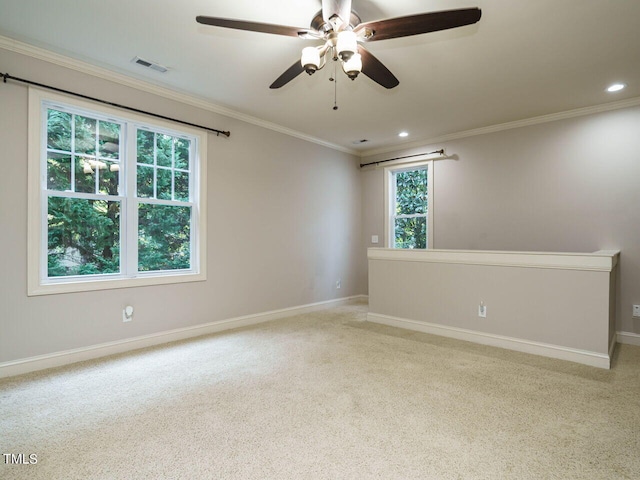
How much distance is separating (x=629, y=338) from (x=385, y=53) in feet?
13.3

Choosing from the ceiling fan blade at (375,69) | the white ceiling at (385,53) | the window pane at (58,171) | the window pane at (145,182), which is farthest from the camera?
the window pane at (145,182)

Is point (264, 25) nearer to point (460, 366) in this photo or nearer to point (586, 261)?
point (460, 366)

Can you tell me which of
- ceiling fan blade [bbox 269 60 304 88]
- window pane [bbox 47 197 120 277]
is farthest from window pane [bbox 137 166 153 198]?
ceiling fan blade [bbox 269 60 304 88]

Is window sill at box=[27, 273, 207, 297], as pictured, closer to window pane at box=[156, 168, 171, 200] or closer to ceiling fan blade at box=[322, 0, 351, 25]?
window pane at box=[156, 168, 171, 200]

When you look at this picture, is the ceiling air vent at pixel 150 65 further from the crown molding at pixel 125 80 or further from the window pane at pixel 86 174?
the window pane at pixel 86 174

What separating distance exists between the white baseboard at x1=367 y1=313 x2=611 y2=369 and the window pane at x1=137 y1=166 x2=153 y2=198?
314 cm

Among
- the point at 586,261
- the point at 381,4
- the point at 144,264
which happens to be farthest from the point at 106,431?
the point at 586,261

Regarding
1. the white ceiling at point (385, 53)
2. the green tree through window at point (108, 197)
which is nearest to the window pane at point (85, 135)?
the green tree through window at point (108, 197)

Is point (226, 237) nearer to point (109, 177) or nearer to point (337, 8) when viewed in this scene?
point (109, 177)

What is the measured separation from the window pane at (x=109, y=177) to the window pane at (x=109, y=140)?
0.30ft

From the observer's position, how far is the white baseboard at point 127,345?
2.76 m

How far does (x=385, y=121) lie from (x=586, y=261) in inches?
110

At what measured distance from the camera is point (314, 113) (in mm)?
4250

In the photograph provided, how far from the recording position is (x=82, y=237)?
10.3 feet
